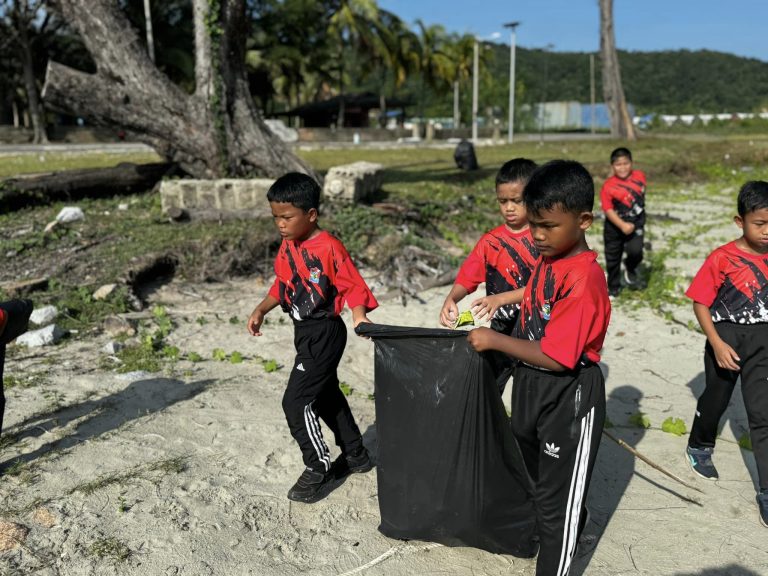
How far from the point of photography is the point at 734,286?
11.4 ft

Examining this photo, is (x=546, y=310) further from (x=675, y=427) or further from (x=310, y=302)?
(x=675, y=427)

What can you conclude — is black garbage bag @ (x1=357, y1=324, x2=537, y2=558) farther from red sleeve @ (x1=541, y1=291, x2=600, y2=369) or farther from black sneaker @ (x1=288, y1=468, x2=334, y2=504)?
black sneaker @ (x1=288, y1=468, x2=334, y2=504)

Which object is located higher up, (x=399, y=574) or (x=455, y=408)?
(x=455, y=408)

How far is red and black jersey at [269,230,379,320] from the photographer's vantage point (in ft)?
11.4

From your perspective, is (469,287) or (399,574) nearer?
(399,574)

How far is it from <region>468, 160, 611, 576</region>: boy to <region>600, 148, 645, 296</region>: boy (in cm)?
489

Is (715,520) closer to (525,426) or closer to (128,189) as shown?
(525,426)

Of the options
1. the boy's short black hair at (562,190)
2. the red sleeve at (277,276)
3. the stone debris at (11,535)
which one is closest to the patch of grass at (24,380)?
the stone debris at (11,535)

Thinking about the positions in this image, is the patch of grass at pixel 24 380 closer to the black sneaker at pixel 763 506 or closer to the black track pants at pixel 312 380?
the black track pants at pixel 312 380

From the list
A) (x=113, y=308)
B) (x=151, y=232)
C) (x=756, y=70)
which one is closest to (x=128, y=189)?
(x=151, y=232)

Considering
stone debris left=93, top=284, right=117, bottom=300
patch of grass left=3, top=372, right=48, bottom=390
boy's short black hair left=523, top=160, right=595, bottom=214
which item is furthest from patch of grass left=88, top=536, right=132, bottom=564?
stone debris left=93, top=284, right=117, bottom=300

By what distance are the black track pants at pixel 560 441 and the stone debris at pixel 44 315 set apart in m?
4.89

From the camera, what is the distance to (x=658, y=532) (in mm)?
3332

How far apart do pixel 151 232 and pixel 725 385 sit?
693cm
